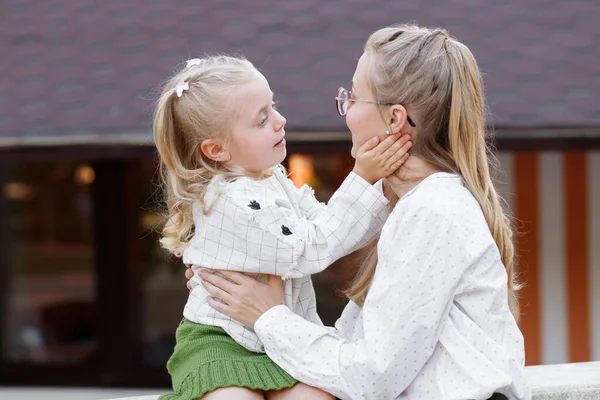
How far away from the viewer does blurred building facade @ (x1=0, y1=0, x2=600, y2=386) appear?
5.63m

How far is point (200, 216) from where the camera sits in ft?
7.99

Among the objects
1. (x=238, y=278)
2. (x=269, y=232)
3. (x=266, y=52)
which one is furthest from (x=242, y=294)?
(x=266, y=52)

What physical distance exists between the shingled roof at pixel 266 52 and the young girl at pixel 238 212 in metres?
2.90

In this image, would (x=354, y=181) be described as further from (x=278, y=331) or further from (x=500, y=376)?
(x=500, y=376)

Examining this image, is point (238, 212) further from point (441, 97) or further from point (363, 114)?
point (441, 97)

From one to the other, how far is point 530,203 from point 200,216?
4453 millimetres

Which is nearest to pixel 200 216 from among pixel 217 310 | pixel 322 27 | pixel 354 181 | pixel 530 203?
pixel 217 310

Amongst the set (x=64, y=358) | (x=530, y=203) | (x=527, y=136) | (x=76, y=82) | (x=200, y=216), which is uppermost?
(x=200, y=216)

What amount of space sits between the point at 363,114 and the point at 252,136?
0.35 m

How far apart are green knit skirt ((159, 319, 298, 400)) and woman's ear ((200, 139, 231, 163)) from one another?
453mm

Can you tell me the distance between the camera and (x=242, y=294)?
91.5 inches

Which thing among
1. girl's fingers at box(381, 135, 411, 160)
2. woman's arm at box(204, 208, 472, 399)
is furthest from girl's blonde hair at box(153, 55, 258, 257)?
woman's arm at box(204, 208, 472, 399)

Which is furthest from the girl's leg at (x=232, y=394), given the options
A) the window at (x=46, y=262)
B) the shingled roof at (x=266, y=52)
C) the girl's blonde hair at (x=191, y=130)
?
the window at (x=46, y=262)

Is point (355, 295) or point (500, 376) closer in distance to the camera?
point (500, 376)
